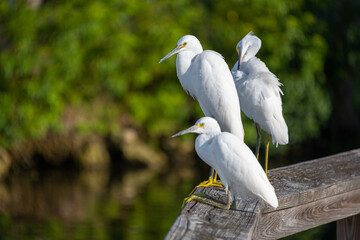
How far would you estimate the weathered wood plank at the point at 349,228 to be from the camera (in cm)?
290

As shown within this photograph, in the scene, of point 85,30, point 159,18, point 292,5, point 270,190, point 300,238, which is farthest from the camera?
point 292,5

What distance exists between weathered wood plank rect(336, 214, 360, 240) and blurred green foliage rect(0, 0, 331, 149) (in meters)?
10.5

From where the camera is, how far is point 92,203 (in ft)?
34.6

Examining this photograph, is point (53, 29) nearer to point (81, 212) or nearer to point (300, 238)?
point (81, 212)

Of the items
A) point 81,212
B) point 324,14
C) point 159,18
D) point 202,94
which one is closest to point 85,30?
point 159,18

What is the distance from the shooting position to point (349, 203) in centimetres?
269

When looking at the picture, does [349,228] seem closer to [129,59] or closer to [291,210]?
[291,210]

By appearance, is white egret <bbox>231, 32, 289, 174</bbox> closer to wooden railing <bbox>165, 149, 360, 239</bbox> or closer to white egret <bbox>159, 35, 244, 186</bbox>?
white egret <bbox>159, 35, 244, 186</bbox>

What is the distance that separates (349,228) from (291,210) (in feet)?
2.31

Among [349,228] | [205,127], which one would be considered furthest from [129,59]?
[205,127]

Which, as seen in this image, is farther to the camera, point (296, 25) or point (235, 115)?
point (296, 25)

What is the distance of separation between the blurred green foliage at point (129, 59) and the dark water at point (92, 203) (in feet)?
4.33

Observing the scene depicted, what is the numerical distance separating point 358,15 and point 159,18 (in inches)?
240

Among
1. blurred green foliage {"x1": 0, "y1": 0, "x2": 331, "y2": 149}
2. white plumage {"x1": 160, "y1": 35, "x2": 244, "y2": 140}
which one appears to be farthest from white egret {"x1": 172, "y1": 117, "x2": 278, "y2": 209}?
blurred green foliage {"x1": 0, "y1": 0, "x2": 331, "y2": 149}
